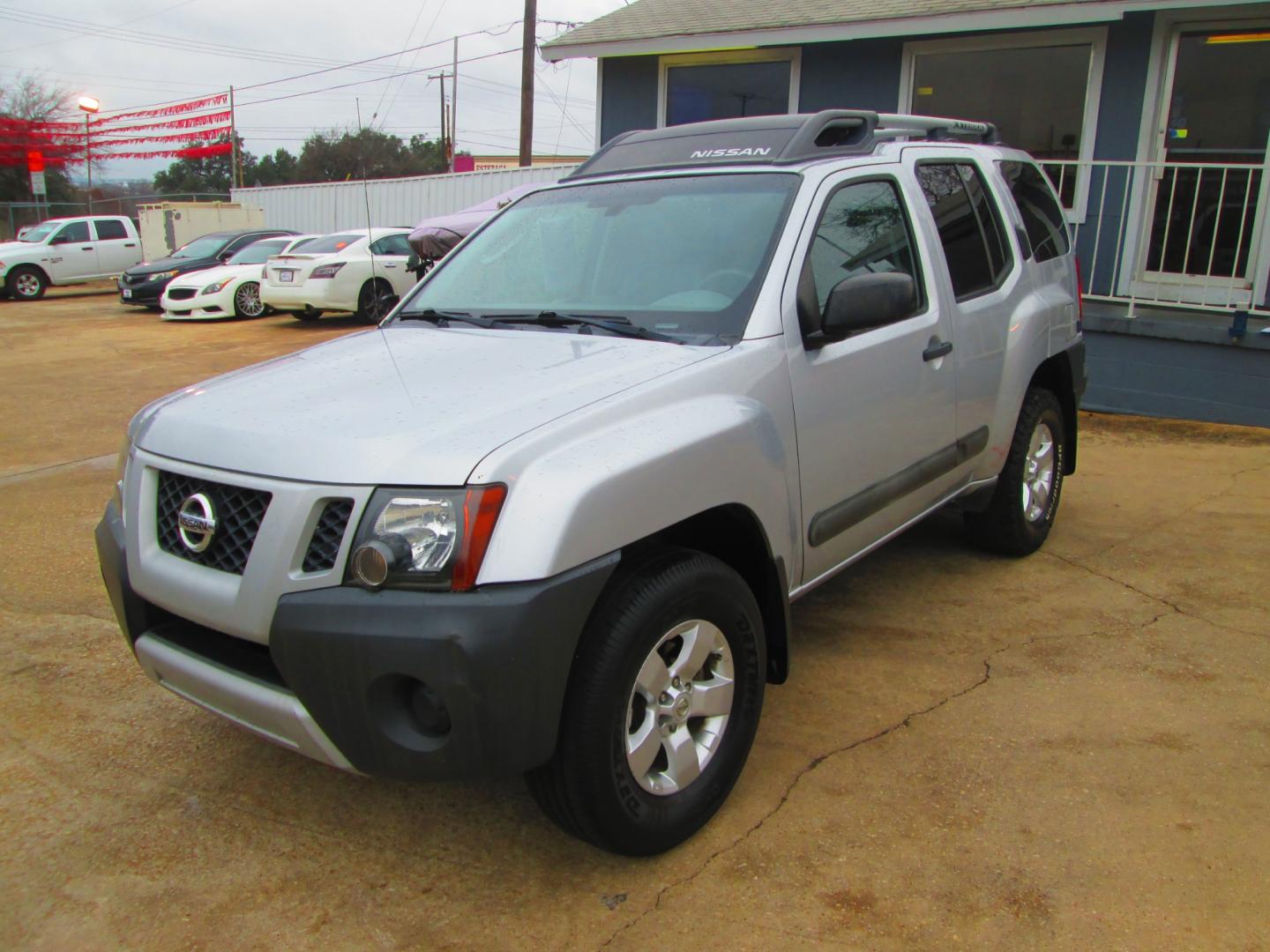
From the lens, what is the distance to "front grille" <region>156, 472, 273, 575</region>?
244 cm

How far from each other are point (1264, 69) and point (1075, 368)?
18.5 ft

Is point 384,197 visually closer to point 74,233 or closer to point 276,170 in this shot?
point 74,233

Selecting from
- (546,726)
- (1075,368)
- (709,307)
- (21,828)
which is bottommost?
(21,828)

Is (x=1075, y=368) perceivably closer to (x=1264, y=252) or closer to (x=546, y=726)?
(x=546, y=726)

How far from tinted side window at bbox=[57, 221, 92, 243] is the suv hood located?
22.4 m

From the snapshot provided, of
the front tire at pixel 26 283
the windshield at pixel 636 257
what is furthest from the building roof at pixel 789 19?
the front tire at pixel 26 283

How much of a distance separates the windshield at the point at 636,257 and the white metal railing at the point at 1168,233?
6104 millimetres

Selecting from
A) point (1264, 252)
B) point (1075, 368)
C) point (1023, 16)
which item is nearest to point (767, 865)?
point (1075, 368)

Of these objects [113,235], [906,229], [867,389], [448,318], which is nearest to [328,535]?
[448,318]

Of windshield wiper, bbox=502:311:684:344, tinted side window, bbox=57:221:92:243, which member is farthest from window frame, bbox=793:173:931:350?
tinted side window, bbox=57:221:92:243

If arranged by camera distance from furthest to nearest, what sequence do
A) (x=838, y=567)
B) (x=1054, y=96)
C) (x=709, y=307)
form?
(x=1054, y=96) < (x=838, y=567) < (x=709, y=307)

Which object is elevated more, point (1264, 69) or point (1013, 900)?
point (1264, 69)

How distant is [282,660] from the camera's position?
2.31 m

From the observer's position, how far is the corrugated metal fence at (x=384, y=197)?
19.3 m
